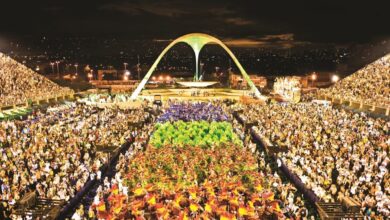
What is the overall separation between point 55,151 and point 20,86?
3461 centimetres

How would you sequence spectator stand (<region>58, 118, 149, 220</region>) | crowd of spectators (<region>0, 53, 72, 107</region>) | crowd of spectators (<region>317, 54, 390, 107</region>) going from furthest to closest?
crowd of spectators (<region>0, 53, 72, 107</region>)
crowd of spectators (<region>317, 54, 390, 107</region>)
spectator stand (<region>58, 118, 149, 220</region>)

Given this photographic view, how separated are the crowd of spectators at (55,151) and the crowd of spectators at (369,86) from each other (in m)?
23.4

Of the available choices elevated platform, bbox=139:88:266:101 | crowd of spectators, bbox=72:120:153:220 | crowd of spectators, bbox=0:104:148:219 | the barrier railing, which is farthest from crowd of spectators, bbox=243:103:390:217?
elevated platform, bbox=139:88:266:101

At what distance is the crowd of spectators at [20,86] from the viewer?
44312 millimetres

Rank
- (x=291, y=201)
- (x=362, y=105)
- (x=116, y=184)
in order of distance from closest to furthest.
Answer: (x=291, y=201) → (x=116, y=184) → (x=362, y=105)

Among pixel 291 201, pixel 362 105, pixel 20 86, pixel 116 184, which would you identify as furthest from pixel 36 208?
pixel 20 86

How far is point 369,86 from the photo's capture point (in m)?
44.8

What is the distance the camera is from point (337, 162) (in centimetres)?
2011

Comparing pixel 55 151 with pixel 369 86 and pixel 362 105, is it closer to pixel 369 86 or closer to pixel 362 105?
pixel 362 105

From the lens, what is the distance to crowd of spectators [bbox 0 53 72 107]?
1745 inches

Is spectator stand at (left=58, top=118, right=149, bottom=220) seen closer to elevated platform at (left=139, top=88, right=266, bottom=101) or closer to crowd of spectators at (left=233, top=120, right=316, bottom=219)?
crowd of spectators at (left=233, top=120, right=316, bottom=219)

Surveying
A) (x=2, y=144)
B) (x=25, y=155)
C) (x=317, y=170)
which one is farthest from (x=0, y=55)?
(x=317, y=170)

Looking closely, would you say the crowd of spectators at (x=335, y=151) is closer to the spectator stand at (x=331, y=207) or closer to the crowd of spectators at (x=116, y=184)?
the spectator stand at (x=331, y=207)

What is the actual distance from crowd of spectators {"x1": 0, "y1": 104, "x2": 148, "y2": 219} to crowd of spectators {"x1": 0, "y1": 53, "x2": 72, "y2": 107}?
9787 mm
